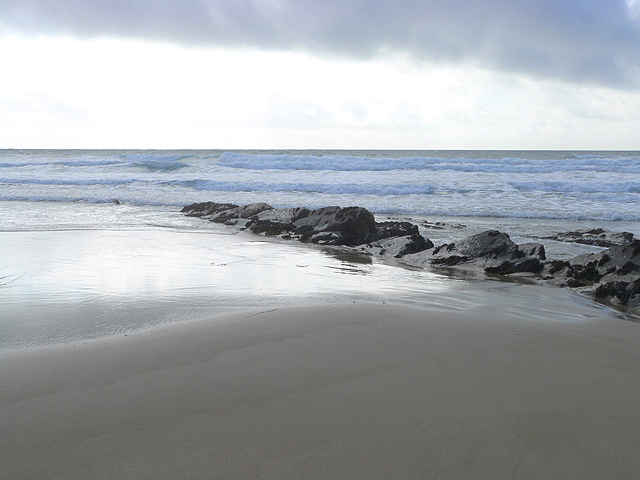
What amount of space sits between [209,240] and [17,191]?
14.3 metres

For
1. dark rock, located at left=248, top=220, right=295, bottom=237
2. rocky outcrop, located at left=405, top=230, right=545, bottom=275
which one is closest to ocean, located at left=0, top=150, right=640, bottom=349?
dark rock, located at left=248, top=220, right=295, bottom=237

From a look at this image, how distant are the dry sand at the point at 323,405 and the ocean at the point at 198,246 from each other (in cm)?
75

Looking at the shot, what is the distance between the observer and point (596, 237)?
30.1 ft

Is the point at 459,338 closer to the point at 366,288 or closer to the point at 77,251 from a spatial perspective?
the point at 366,288

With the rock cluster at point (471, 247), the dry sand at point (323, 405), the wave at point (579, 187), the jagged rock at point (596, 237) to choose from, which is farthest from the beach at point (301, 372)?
the wave at point (579, 187)

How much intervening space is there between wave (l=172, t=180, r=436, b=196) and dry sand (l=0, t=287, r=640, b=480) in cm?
1549

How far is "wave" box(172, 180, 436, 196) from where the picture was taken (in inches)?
739

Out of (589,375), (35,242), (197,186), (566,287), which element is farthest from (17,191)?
(589,375)

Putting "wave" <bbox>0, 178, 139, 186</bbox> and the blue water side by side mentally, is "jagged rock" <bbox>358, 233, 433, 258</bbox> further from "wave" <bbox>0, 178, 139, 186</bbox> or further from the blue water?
"wave" <bbox>0, 178, 139, 186</bbox>

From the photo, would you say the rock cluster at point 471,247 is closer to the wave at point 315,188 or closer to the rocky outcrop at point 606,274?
the rocky outcrop at point 606,274

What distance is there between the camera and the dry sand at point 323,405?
188 cm

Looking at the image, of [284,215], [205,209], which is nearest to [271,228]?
[284,215]

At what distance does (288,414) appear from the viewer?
2219mm

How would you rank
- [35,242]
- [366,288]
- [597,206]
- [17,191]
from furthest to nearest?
[17,191] < [597,206] < [35,242] < [366,288]
